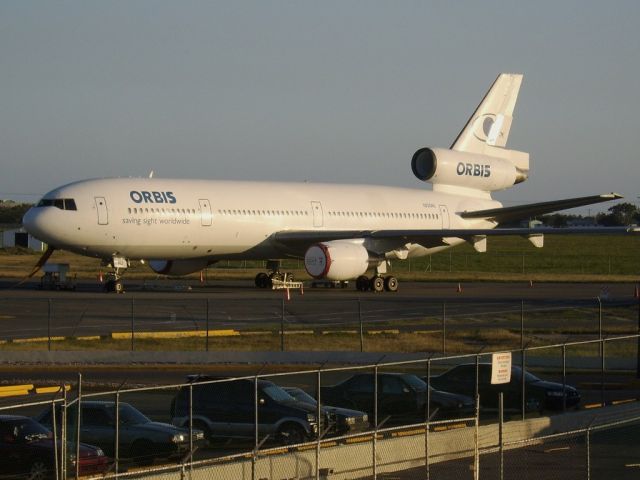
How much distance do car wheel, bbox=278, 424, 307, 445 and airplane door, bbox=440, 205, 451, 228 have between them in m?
40.4

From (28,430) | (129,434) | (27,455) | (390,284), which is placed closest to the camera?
(27,455)

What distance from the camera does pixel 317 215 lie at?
51.1m

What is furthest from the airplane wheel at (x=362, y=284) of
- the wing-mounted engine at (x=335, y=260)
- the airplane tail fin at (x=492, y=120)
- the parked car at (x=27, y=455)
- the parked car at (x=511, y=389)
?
the parked car at (x=27, y=455)

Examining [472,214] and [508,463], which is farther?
[472,214]

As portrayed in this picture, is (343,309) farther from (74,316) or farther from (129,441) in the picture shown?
(129,441)

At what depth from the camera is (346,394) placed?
18.2 metres

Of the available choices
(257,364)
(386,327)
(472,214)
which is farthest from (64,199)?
(472,214)

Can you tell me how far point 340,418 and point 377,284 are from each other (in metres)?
33.1

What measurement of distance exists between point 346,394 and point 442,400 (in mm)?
1702

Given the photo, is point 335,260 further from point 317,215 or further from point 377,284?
point 317,215

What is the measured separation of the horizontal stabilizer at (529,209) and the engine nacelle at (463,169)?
1604mm

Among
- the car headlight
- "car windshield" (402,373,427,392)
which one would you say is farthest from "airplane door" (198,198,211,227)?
"car windshield" (402,373,427,392)

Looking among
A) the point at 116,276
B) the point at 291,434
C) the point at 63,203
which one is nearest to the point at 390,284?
the point at 116,276

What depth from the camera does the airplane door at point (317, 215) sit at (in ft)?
167
